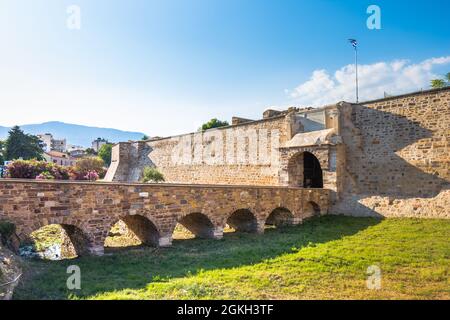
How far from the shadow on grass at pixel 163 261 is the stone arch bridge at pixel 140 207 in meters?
0.76

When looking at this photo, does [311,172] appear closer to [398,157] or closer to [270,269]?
[398,157]

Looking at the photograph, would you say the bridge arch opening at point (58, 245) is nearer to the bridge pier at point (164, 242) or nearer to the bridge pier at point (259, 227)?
the bridge pier at point (164, 242)

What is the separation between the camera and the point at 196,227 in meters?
13.3

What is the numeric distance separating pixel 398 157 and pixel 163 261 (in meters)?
11.9

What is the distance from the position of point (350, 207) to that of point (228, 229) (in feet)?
19.5

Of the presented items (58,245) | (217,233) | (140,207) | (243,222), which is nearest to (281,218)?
(243,222)

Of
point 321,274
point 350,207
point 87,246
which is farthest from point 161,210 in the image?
point 350,207

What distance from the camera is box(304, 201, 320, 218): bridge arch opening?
15992 millimetres

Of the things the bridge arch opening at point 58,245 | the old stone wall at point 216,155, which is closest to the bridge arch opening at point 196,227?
the bridge arch opening at point 58,245

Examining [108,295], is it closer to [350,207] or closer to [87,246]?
[87,246]

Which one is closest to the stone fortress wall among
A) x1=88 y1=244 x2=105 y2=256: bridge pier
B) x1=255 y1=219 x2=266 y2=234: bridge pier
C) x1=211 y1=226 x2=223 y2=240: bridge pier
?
x1=255 y1=219 x2=266 y2=234: bridge pier

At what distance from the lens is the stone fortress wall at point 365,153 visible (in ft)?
47.6

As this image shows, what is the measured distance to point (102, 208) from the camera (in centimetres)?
965

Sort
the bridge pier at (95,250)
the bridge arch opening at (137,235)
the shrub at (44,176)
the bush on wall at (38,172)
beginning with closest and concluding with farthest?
the bridge pier at (95,250)
the bridge arch opening at (137,235)
the shrub at (44,176)
the bush on wall at (38,172)
